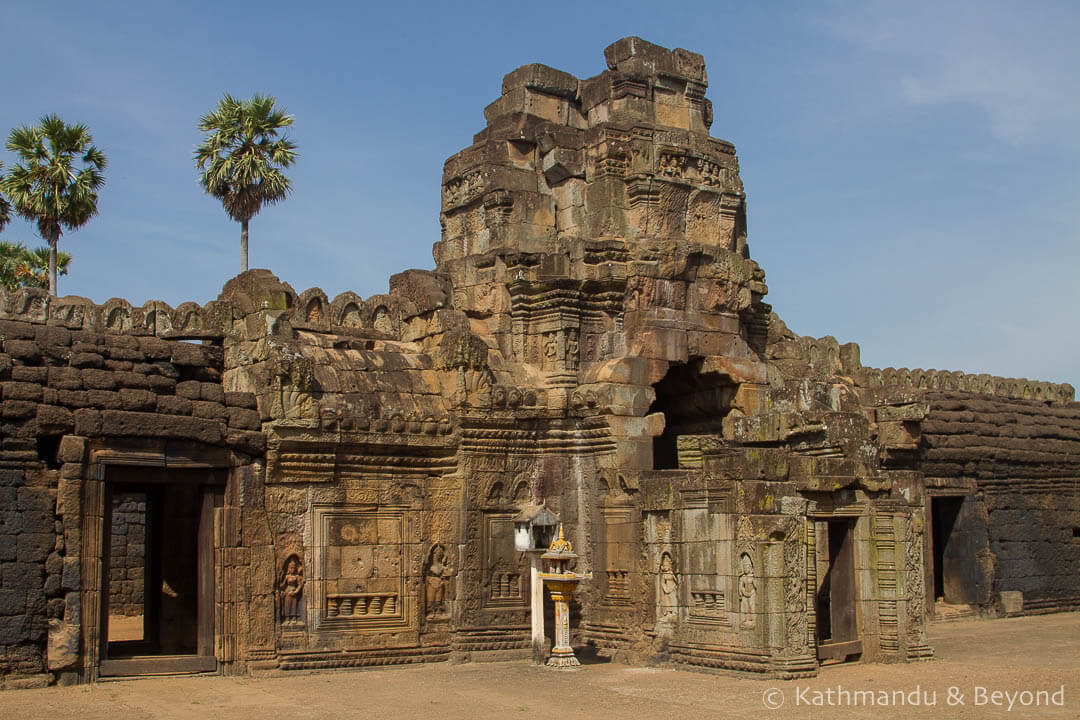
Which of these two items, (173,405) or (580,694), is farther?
(173,405)

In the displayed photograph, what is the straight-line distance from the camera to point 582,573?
15.9 metres

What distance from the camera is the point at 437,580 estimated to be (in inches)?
605

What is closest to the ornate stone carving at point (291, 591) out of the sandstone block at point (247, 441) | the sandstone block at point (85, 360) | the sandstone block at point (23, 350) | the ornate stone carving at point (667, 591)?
the sandstone block at point (247, 441)

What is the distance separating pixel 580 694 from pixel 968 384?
13515 mm

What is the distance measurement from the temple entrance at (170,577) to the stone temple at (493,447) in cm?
4

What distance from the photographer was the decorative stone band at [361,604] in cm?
1458

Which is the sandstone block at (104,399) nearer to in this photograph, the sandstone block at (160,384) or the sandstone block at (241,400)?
the sandstone block at (160,384)

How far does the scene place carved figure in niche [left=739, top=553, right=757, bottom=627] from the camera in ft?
43.3

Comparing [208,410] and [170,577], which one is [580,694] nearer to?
[208,410]

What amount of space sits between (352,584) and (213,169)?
1476 cm

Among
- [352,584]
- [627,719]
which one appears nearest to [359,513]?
[352,584]

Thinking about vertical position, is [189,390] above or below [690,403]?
below

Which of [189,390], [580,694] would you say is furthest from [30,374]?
[580,694]

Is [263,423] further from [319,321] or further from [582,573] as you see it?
[582,573]
